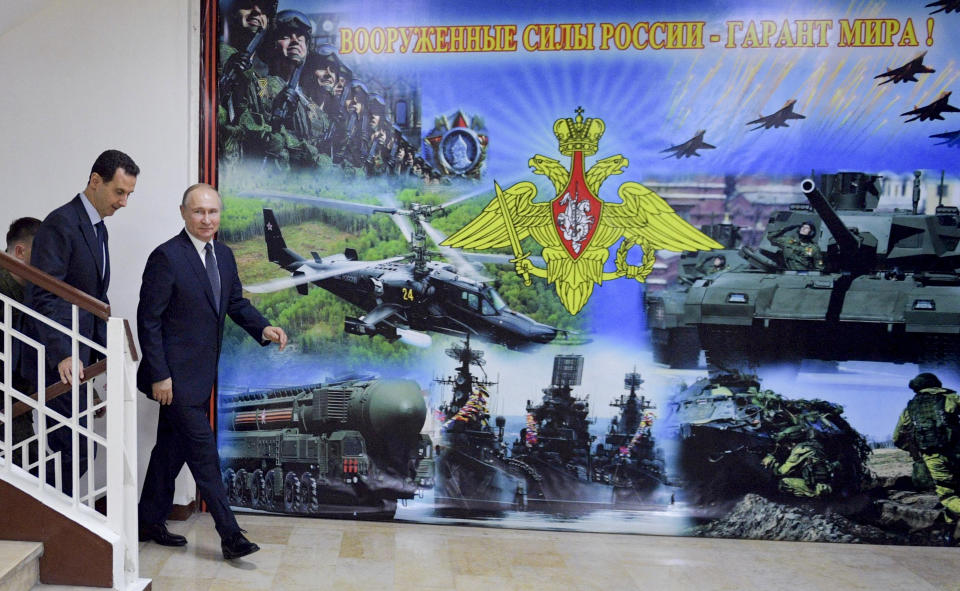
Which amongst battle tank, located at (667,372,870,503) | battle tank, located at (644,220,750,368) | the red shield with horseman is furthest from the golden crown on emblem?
battle tank, located at (667,372,870,503)

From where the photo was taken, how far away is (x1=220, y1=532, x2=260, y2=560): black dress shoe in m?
3.23

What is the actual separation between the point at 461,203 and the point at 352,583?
73.4 inches

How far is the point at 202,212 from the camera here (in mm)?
3256

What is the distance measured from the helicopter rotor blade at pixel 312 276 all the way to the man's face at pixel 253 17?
1.26 meters

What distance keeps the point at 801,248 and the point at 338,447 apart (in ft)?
8.33

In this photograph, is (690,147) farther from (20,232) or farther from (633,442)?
(20,232)

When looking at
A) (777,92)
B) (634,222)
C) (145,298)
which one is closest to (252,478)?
(145,298)

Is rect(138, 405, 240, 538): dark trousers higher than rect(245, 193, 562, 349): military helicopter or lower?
lower

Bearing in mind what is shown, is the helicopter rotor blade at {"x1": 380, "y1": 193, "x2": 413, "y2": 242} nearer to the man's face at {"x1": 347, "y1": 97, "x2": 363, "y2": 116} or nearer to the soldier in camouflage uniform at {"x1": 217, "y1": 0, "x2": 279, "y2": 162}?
the man's face at {"x1": 347, "y1": 97, "x2": 363, "y2": 116}

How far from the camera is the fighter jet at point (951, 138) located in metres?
3.72

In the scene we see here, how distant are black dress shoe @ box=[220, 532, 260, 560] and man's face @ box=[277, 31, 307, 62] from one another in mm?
2311

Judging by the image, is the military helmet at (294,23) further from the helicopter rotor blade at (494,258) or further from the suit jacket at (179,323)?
the helicopter rotor blade at (494,258)

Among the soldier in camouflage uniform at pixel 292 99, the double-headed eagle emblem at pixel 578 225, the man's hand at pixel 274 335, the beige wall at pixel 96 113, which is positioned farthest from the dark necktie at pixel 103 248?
the double-headed eagle emblem at pixel 578 225

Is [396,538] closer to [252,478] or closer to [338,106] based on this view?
[252,478]
